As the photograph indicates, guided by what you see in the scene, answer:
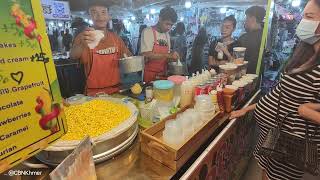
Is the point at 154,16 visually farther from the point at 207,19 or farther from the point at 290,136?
the point at 290,136

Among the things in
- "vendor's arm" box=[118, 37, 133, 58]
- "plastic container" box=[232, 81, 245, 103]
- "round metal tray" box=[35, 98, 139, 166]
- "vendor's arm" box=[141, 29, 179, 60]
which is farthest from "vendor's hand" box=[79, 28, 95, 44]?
"plastic container" box=[232, 81, 245, 103]

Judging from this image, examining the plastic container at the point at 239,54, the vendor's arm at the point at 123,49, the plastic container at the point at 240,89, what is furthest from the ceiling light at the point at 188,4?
the plastic container at the point at 240,89

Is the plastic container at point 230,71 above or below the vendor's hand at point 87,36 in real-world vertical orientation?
below

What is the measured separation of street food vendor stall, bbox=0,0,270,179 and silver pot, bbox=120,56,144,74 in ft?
0.04

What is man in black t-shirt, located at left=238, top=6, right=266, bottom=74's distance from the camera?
8.02 ft

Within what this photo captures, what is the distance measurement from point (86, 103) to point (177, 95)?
799mm

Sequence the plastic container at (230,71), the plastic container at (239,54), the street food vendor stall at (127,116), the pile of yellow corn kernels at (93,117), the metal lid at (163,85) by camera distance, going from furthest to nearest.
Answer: the plastic container at (239,54) → the plastic container at (230,71) → the metal lid at (163,85) → the pile of yellow corn kernels at (93,117) → the street food vendor stall at (127,116)

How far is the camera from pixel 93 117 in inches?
50.4

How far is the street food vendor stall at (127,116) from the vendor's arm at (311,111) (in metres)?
0.52

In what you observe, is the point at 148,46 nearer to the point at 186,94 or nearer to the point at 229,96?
the point at 186,94

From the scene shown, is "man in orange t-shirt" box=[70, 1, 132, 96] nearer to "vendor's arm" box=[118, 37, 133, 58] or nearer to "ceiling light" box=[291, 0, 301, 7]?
"vendor's arm" box=[118, 37, 133, 58]

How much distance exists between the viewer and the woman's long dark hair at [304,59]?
4.42 feet

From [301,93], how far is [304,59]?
9.6 inches

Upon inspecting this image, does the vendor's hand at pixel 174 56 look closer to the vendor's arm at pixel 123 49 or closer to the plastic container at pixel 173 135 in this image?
the vendor's arm at pixel 123 49
